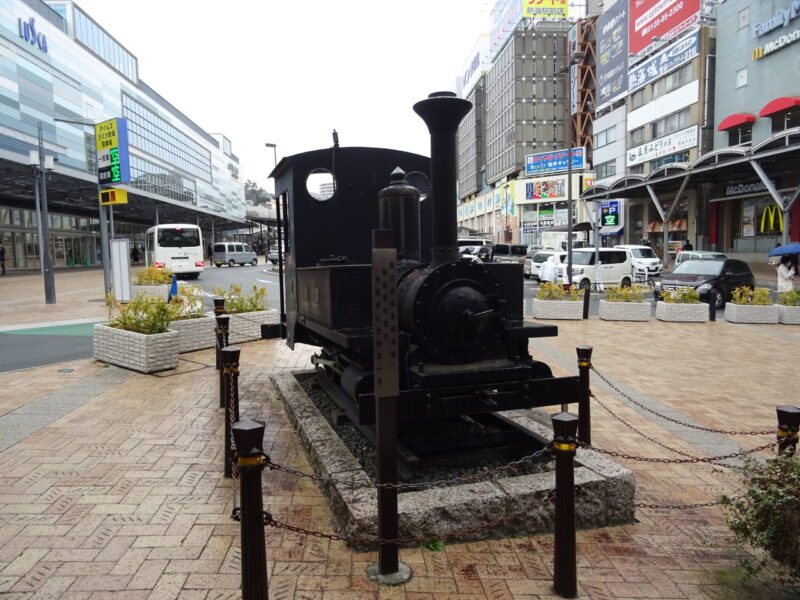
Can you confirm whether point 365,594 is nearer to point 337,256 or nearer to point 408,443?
point 408,443

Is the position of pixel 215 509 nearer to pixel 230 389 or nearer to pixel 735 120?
pixel 230 389

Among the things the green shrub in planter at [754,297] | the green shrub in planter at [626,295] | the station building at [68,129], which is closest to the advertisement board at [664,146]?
the green shrub in planter at [754,297]

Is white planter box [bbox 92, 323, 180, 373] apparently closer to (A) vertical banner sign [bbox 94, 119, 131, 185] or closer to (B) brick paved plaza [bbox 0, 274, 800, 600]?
(B) brick paved plaza [bbox 0, 274, 800, 600]

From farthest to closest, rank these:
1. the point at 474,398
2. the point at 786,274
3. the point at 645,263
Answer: the point at 645,263 → the point at 786,274 → the point at 474,398

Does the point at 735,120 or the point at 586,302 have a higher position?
the point at 735,120

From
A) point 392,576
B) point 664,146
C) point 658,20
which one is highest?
point 658,20

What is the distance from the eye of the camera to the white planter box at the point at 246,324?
9812 mm

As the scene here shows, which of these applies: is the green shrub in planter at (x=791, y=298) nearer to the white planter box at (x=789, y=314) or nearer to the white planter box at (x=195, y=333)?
the white planter box at (x=789, y=314)

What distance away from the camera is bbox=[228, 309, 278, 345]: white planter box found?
9812 mm

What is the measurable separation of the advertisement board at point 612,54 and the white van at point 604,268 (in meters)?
26.7

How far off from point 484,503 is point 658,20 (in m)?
43.9

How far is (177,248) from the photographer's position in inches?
1093

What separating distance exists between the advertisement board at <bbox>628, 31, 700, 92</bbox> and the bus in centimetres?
3105

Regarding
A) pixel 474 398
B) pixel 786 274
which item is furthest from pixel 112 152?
pixel 786 274
